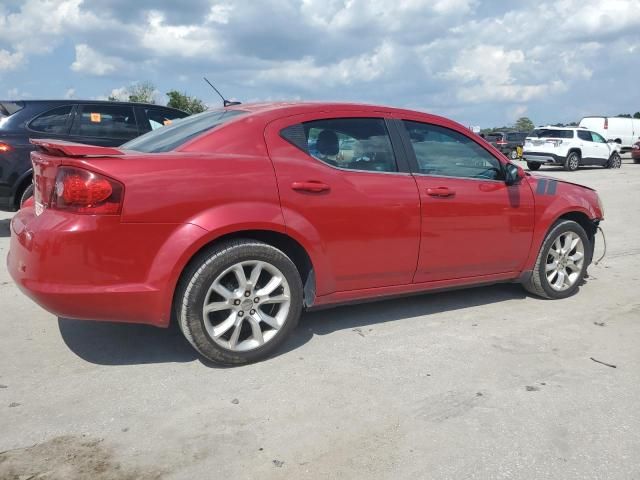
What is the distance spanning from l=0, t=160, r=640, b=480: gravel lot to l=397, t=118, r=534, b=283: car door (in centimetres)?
46

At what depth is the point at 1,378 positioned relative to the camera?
3.37m

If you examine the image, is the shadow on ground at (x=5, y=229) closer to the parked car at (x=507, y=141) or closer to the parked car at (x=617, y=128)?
the parked car at (x=507, y=141)

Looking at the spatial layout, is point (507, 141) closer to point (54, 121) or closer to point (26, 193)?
point (54, 121)

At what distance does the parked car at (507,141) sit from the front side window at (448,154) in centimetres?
2527

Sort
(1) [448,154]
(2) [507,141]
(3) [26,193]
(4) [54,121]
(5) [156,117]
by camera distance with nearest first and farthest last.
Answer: (1) [448,154] → (3) [26,193] → (4) [54,121] → (5) [156,117] → (2) [507,141]

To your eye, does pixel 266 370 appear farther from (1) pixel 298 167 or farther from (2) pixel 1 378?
(2) pixel 1 378

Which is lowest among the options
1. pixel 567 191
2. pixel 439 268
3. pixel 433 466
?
pixel 433 466

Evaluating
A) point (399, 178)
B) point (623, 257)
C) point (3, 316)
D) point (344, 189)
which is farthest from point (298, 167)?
point (623, 257)

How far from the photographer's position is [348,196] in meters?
3.82

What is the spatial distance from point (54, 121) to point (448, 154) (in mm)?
5491

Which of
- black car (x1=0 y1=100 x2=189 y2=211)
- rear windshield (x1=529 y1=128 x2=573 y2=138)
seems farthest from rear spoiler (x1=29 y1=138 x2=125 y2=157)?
rear windshield (x1=529 y1=128 x2=573 y2=138)

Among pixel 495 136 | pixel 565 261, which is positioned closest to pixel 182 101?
pixel 495 136

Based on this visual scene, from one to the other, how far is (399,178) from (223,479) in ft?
7.76

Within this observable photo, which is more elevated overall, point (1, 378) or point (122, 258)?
point (122, 258)
